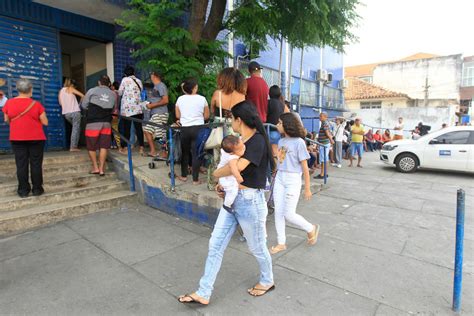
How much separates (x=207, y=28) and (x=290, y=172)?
4.36m

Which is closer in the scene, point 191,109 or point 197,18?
point 191,109

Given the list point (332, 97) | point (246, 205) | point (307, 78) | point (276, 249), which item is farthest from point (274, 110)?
point (332, 97)

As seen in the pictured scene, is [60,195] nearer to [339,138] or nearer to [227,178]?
[227,178]

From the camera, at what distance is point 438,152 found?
9289 mm

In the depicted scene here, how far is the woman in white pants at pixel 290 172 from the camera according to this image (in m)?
3.51

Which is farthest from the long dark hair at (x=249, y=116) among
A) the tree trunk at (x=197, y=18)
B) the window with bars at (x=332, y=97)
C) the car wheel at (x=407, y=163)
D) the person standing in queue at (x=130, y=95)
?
the window with bars at (x=332, y=97)

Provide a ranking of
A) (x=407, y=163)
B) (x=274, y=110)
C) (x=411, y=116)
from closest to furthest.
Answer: (x=274, y=110), (x=407, y=163), (x=411, y=116)

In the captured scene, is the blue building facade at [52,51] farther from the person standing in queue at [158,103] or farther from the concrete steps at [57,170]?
the person standing in queue at [158,103]

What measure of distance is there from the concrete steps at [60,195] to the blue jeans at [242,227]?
2877 millimetres

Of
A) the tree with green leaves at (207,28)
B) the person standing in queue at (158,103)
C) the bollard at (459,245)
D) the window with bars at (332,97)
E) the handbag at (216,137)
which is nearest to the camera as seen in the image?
the bollard at (459,245)

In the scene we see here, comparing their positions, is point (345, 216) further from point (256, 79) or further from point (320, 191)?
point (256, 79)

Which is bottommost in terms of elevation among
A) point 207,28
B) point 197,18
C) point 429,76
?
point 207,28

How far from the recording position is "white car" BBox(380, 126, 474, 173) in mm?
8945

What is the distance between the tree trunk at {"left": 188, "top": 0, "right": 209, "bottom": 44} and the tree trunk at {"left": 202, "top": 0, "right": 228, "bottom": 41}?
0.17 meters
